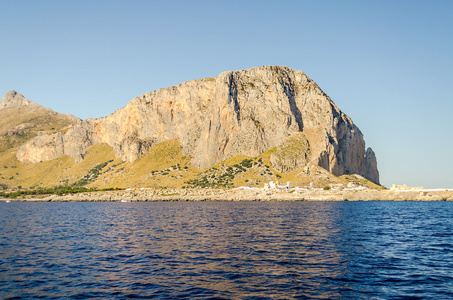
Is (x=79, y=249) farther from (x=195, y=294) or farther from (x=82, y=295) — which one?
(x=195, y=294)

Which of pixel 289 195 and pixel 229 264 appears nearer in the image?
pixel 229 264

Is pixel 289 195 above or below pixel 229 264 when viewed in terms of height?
above

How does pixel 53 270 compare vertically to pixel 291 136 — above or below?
below

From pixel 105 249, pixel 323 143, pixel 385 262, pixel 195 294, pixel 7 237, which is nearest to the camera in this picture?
pixel 195 294

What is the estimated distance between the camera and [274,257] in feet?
103

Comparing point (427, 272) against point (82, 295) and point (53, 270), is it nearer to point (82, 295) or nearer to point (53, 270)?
point (82, 295)

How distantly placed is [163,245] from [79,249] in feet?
27.5

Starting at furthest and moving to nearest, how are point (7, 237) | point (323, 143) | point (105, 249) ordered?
point (323, 143) → point (7, 237) → point (105, 249)

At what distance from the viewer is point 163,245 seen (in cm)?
3791

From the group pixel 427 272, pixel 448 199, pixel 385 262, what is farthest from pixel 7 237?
pixel 448 199

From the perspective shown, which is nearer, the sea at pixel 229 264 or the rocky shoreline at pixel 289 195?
the sea at pixel 229 264

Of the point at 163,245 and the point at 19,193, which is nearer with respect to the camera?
the point at 163,245

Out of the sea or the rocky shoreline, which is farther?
the rocky shoreline

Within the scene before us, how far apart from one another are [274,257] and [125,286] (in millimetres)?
13568
